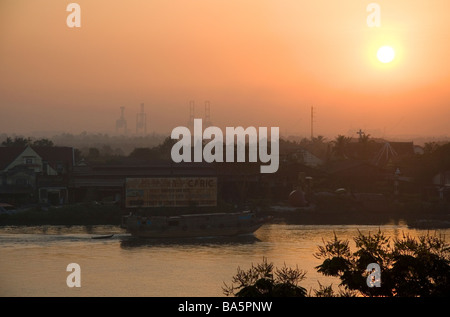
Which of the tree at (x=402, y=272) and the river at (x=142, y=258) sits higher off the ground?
the tree at (x=402, y=272)

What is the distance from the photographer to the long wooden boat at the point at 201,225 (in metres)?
29.6

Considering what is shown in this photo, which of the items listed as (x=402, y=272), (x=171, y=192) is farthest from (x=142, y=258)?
(x=402, y=272)

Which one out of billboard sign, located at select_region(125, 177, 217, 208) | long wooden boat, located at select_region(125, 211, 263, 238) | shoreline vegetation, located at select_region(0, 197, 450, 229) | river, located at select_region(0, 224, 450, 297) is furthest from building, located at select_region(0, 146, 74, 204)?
long wooden boat, located at select_region(125, 211, 263, 238)

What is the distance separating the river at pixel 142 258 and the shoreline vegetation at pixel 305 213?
1125 millimetres

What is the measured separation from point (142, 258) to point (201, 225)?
5819 mm

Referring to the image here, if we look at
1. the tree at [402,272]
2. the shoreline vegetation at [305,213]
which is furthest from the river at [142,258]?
the tree at [402,272]

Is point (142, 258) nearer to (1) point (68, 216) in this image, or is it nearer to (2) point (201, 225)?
(2) point (201, 225)

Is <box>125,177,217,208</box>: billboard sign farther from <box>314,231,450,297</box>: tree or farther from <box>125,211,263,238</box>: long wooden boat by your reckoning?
<box>314,231,450,297</box>: tree

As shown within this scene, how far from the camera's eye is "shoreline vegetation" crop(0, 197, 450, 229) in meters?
31.1

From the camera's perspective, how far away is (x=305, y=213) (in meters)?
34.1

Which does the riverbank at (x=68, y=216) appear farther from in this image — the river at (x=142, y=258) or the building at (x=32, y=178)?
the building at (x=32, y=178)

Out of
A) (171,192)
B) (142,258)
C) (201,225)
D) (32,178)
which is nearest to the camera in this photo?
(142,258)

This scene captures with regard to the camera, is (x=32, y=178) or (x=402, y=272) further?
(x=32, y=178)
